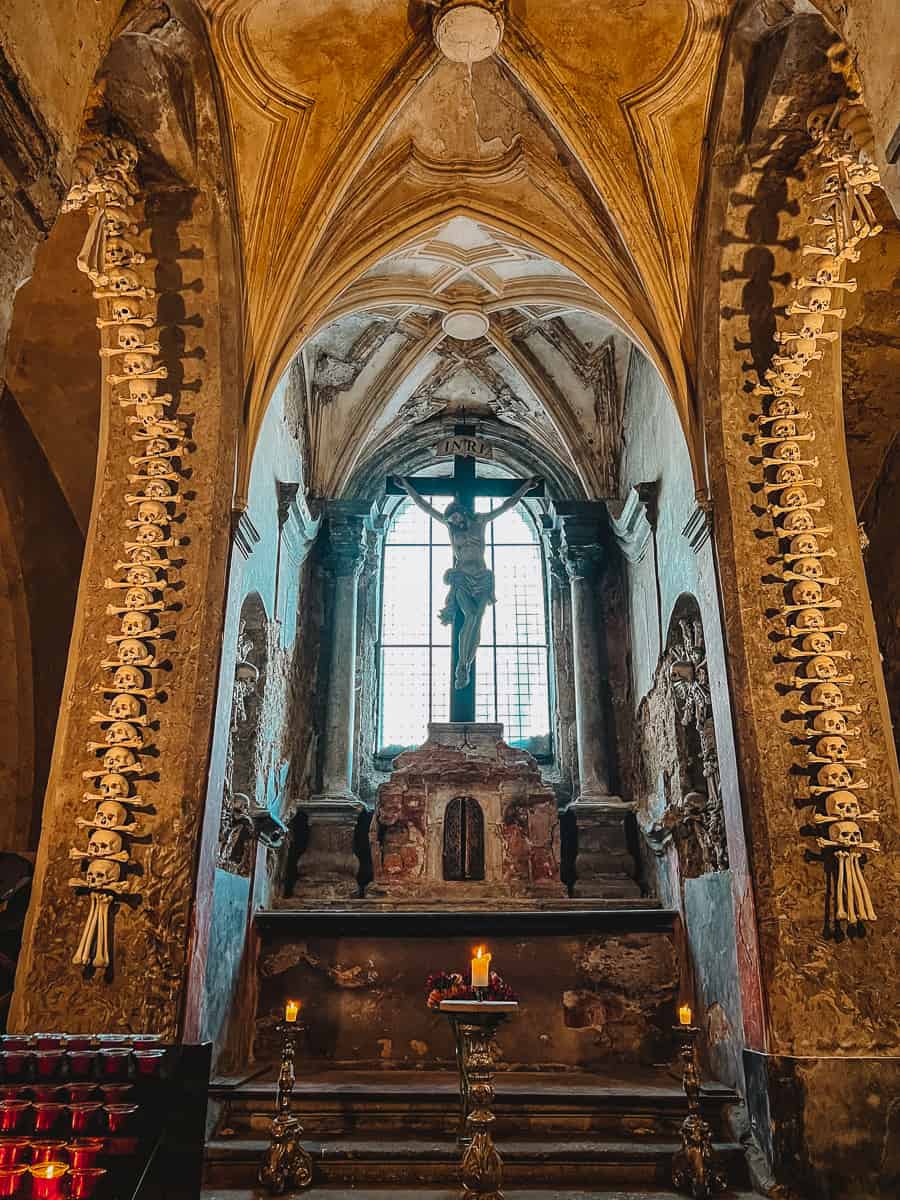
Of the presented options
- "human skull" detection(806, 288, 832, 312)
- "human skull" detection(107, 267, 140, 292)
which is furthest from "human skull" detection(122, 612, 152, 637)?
"human skull" detection(806, 288, 832, 312)

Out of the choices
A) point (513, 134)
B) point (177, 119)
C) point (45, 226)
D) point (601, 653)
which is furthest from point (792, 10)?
point (601, 653)

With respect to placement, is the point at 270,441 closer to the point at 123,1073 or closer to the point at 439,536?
the point at 439,536

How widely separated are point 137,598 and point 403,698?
558 cm

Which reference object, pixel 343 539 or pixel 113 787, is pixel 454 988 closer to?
pixel 113 787

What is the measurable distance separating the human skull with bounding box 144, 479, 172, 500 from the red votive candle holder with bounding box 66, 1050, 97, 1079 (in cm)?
353

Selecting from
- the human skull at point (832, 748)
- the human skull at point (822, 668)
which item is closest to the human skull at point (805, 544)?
the human skull at point (822, 668)

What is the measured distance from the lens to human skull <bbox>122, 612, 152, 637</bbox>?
5906 millimetres

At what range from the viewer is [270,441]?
8.62 meters

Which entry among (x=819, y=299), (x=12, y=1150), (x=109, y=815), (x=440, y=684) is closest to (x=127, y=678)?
(x=109, y=815)

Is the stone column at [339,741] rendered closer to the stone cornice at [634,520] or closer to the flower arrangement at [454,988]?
the stone cornice at [634,520]

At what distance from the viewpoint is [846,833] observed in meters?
5.23

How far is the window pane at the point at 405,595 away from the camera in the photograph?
11.6 metres

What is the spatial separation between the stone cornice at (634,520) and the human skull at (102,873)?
5.85m

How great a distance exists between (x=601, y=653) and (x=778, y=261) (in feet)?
16.3
